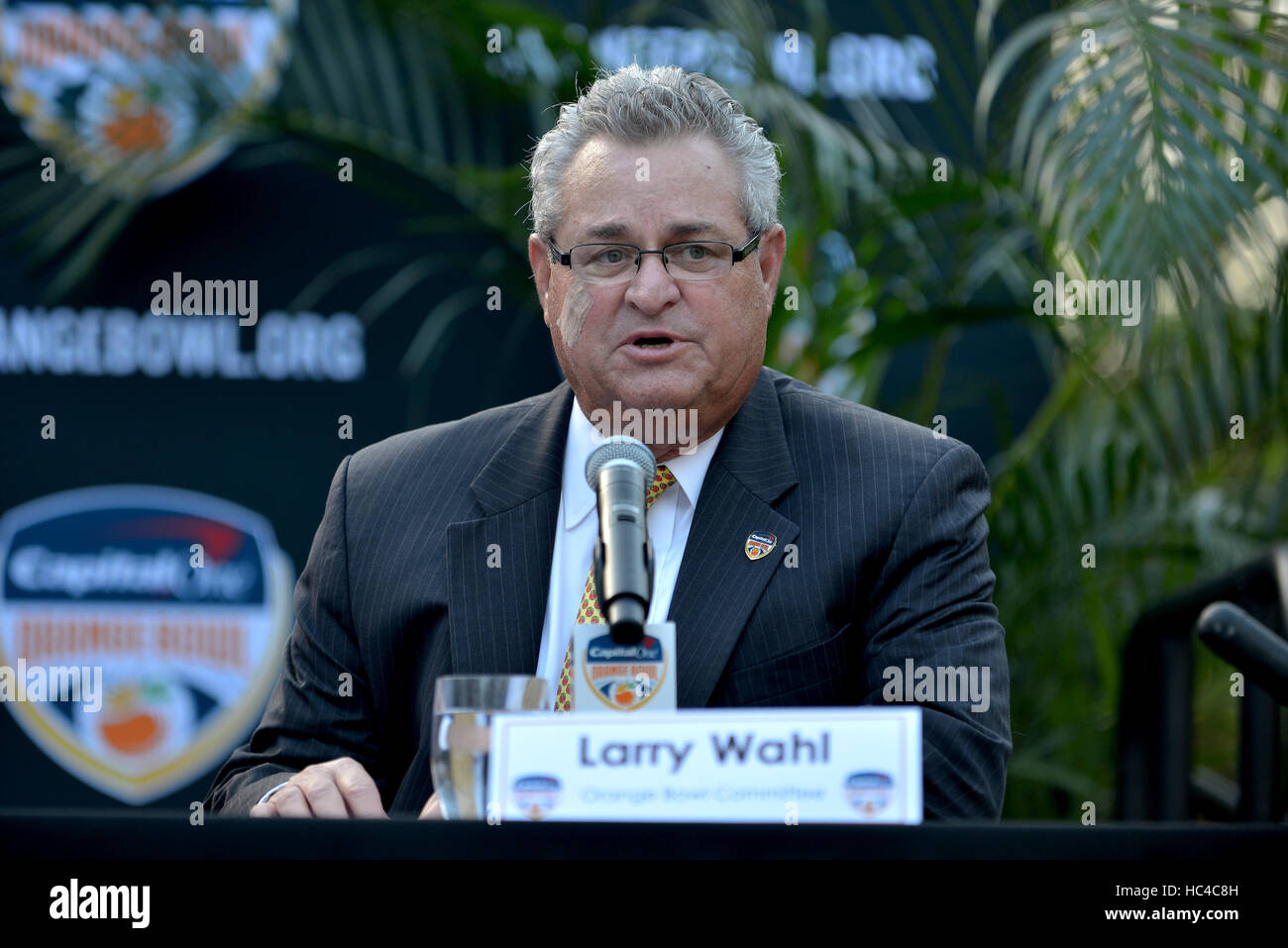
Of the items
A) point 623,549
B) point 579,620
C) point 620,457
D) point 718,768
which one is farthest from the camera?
point 579,620

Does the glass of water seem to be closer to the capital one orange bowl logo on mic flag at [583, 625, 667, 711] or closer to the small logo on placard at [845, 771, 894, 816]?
the capital one orange bowl logo on mic flag at [583, 625, 667, 711]

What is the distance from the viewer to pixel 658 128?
2027 mm

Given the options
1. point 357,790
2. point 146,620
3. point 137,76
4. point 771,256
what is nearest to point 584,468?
point 771,256

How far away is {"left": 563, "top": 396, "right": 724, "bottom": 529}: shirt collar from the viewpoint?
2.08 m

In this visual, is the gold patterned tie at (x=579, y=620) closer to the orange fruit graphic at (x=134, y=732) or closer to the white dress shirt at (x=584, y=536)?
the white dress shirt at (x=584, y=536)

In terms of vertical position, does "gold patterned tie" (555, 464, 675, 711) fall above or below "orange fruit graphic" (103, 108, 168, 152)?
below

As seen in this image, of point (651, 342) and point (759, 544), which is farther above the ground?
point (651, 342)

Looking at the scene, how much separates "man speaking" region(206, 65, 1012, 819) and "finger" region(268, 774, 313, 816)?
→ 0.60ft

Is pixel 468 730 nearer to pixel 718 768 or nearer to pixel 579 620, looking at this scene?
pixel 718 768

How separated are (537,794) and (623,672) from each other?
0.35 m

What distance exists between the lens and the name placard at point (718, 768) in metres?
1.15

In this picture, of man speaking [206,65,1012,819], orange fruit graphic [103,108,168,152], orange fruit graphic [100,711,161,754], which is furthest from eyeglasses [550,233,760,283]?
orange fruit graphic [100,711,161,754]

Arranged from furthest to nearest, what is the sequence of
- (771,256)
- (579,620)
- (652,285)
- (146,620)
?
(146,620), (771,256), (652,285), (579,620)
